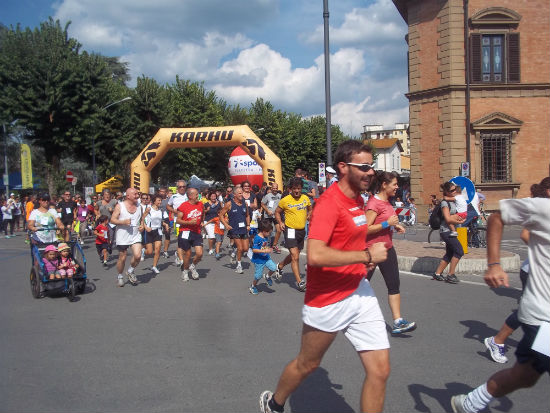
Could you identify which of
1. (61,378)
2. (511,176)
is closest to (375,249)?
(61,378)

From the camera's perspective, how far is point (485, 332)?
238 inches

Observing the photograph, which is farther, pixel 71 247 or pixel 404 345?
pixel 71 247

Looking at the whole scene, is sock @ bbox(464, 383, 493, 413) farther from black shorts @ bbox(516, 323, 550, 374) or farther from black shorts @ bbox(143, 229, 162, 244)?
A: black shorts @ bbox(143, 229, 162, 244)

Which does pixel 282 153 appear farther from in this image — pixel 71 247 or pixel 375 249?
pixel 375 249

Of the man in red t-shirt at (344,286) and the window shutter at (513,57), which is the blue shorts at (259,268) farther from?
the window shutter at (513,57)

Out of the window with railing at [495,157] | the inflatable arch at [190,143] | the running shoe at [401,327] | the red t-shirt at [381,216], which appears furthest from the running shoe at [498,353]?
the window with railing at [495,157]

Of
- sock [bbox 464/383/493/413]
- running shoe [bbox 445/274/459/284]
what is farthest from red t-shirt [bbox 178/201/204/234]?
sock [bbox 464/383/493/413]

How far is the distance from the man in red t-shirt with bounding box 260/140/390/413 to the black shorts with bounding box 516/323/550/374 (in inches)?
31.6

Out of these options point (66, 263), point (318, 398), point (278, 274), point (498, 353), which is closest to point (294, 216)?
point (278, 274)

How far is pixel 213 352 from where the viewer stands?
5.48 m

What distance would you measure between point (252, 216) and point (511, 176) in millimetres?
14665

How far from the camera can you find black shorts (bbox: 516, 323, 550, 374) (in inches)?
119

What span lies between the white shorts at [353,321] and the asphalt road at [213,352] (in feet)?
3.40

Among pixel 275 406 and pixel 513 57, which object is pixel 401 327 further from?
pixel 513 57
